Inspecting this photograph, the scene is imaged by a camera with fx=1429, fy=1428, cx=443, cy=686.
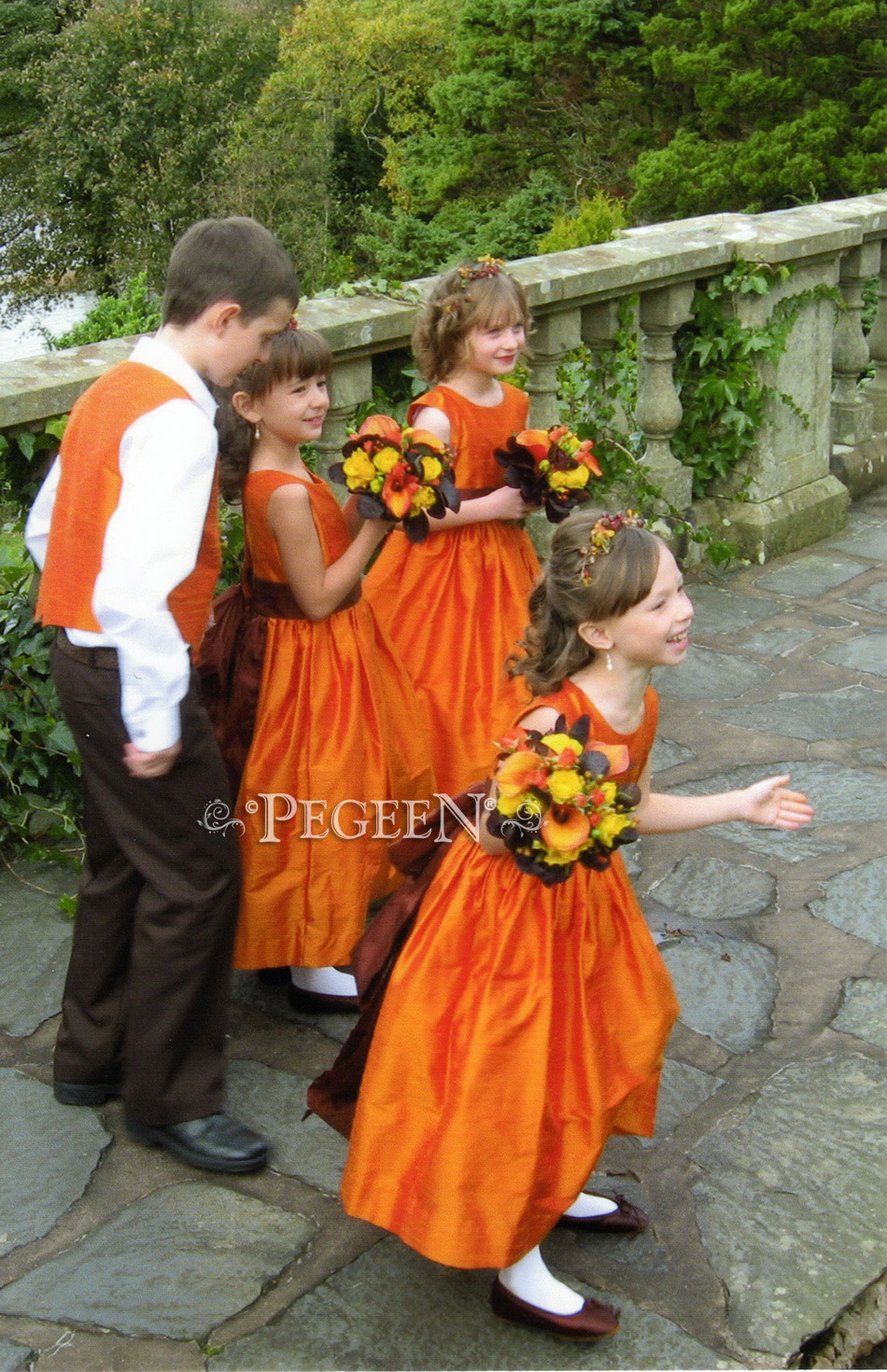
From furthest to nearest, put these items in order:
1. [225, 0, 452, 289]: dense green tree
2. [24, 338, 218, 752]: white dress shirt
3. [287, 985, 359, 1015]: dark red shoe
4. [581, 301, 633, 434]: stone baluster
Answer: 1. [225, 0, 452, 289]: dense green tree
2. [581, 301, 633, 434]: stone baluster
3. [287, 985, 359, 1015]: dark red shoe
4. [24, 338, 218, 752]: white dress shirt

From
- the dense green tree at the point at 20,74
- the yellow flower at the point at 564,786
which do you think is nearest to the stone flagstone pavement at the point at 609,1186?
the yellow flower at the point at 564,786

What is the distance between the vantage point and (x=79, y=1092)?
2.73 metres

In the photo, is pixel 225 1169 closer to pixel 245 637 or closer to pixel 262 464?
pixel 245 637

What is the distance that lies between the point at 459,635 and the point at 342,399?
71 cm

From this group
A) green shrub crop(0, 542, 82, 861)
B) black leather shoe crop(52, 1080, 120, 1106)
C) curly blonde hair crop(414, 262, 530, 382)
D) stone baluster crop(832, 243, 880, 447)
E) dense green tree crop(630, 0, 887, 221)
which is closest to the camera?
black leather shoe crop(52, 1080, 120, 1106)

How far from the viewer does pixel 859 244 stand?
5.87 metres

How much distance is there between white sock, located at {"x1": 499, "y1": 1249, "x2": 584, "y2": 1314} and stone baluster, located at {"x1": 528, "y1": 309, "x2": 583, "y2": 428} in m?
3.02

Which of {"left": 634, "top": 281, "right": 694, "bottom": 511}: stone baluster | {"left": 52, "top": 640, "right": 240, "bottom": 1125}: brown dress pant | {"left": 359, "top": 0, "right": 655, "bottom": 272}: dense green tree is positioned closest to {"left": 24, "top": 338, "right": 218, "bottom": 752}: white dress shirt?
{"left": 52, "top": 640, "right": 240, "bottom": 1125}: brown dress pant

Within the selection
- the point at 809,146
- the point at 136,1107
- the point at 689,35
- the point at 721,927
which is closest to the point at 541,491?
the point at 721,927

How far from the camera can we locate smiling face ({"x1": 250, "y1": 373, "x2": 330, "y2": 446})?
9.59ft

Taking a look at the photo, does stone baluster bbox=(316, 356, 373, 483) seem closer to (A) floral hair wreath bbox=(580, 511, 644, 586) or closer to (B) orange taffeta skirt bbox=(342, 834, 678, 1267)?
(A) floral hair wreath bbox=(580, 511, 644, 586)

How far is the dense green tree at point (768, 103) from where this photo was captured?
728 inches

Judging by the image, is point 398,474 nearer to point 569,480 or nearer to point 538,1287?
point 569,480

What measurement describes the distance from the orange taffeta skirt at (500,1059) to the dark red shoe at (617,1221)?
0.14 metres
